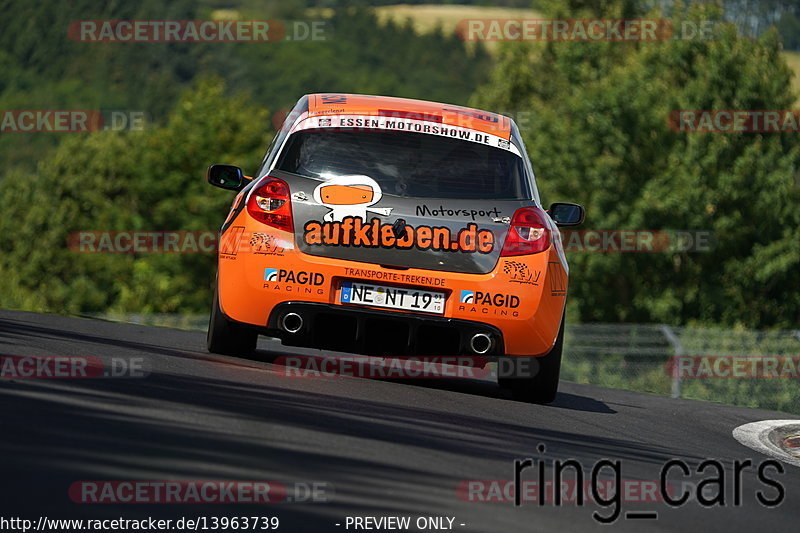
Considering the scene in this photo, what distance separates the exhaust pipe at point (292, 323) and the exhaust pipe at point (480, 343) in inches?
43.2

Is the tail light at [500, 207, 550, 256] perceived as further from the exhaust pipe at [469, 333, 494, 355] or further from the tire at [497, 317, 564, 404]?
the tire at [497, 317, 564, 404]

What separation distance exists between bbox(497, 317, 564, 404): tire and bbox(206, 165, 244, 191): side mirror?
239 cm

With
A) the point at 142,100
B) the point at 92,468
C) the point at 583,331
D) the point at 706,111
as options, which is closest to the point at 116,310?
the point at 706,111

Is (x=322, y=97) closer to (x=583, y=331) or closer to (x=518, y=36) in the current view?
(x=583, y=331)

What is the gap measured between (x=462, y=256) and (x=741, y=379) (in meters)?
13.1

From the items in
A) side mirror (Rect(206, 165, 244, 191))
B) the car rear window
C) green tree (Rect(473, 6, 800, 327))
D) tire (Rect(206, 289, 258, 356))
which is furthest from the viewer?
green tree (Rect(473, 6, 800, 327))

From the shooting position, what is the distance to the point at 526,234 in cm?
958

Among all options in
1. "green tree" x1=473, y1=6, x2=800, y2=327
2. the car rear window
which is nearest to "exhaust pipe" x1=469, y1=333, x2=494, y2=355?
the car rear window

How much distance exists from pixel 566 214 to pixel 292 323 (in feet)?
7.82

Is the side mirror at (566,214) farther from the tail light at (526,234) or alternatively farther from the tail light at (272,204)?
the tail light at (272,204)

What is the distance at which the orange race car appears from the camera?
30.9ft

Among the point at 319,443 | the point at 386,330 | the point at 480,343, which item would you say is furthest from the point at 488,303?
the point at 319,443

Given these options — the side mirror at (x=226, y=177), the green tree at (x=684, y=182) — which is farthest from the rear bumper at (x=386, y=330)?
the green tree at (x=684, y=182)

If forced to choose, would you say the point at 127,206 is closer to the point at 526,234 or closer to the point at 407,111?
the point at 407,111
